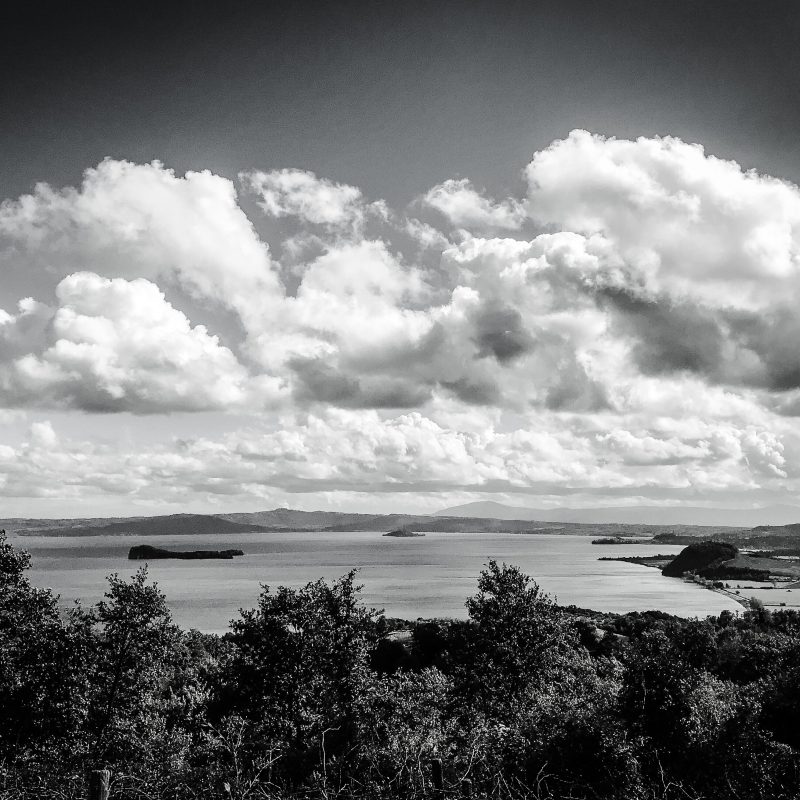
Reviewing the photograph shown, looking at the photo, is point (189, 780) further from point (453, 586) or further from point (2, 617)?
point (453, 586)

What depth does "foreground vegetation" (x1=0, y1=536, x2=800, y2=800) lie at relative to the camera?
19562 mm

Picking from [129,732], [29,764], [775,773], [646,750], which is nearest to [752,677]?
[646,750]

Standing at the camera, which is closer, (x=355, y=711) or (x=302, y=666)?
(x=355, y=711)

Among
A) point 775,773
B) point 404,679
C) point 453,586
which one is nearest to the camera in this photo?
point 775,773

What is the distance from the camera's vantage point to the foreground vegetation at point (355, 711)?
19.6m

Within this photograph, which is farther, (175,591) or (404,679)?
(175,591)

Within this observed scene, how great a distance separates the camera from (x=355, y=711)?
27875 millimetres

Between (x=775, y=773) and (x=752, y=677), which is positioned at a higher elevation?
(x=775, y=773)

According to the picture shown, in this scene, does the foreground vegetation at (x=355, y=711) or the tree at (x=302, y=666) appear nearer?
the foreground vegetation at (x=355, y=711)

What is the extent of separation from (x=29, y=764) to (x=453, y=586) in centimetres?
15741

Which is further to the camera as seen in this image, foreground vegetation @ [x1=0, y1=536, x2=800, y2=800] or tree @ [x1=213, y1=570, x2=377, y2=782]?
tree @ [x1=213, y1=570, x2=377, y2=782]

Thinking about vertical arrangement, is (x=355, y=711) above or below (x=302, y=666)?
below

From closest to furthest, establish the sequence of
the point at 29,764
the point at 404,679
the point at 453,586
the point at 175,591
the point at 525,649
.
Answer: the point at 29,764, the point at 525,649, the point at 404,679, the point at 175,591, the point at 453,586

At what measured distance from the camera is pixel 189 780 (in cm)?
1770
